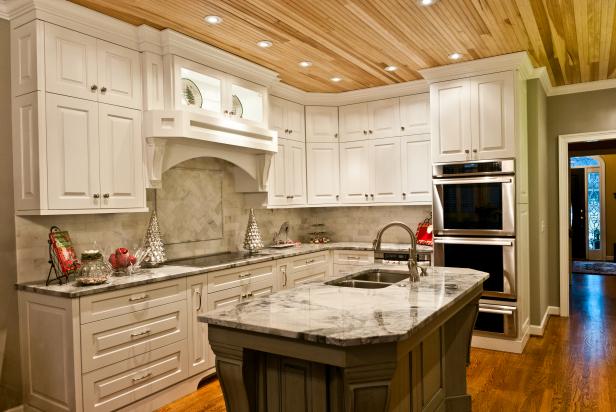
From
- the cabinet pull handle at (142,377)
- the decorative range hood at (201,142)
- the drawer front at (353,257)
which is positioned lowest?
the cabinet pull handle at (142,377)

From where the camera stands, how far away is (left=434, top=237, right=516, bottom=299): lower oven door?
4.11 m

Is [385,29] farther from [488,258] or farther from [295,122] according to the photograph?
[488,258]

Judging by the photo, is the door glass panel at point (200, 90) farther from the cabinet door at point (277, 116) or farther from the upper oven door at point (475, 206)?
the upper oven door at point (475, 206)

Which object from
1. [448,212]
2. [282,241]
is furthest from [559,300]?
[282,241]

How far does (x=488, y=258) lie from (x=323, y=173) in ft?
6.89

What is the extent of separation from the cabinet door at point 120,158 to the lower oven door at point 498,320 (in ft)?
10.5

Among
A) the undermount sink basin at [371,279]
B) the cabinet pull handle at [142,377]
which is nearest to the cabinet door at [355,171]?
the undermount sink basin at [371,279]

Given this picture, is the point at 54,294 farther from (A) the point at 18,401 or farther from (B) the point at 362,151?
(B) the point at 362,151

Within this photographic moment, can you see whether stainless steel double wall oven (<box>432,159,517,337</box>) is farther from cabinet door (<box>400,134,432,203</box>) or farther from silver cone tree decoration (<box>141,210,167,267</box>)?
silver cone tree decoration (<box>141,210,167,267</box>)

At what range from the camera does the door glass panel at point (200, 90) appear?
3.71 meters

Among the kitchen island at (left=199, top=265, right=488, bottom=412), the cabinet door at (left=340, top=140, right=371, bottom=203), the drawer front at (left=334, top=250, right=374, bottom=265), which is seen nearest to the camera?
the kitchen island at (left=199, top=265, right=488, bottom=412)

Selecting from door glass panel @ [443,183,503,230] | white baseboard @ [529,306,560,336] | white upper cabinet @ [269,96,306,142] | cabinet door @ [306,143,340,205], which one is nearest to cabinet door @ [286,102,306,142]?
white upper cabinet @ [269,96,306,142]

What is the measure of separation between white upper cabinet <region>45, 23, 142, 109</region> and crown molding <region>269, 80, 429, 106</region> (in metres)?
1.74

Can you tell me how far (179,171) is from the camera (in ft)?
13.0
